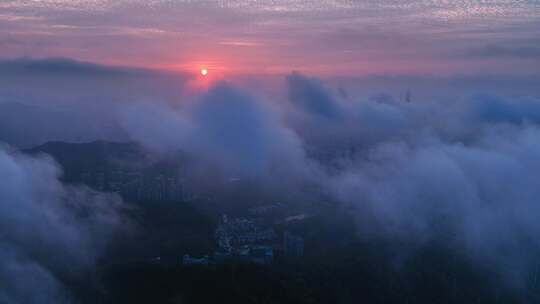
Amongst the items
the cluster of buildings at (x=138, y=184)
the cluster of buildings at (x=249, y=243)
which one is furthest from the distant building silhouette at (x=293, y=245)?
the cluster of buildings at (x=138, y=184)

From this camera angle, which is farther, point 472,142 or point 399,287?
point 472,142

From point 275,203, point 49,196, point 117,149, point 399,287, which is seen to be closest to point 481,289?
point 399,287

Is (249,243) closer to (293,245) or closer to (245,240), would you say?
(245,240)

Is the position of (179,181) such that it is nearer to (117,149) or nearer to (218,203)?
(218,203)

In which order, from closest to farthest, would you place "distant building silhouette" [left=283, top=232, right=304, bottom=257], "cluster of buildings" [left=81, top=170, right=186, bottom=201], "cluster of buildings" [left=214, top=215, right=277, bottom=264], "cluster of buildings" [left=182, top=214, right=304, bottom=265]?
"cluster of buildings" [left=182, top=214, right=304, bottom=265] → "cluster of buildings" [left=214, top=215, right=277, bottom=264] → "distant building silhouette" [left=283, top=232, right=304, bottom=257] → "cluster of buildings" [left=81, top=170, right=186, bottom=201]

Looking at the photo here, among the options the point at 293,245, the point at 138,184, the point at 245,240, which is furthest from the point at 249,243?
the point at 138,184

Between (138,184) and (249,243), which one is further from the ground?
(138,184)

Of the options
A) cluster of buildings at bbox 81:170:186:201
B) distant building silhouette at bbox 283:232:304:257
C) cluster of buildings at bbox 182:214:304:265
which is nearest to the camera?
cluster of buildings at bbox 182:214:304:265

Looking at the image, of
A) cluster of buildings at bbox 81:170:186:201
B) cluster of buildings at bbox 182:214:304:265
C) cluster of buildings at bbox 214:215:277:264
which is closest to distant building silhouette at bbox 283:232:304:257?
cluster of buildings at bbox 182:214:304:265

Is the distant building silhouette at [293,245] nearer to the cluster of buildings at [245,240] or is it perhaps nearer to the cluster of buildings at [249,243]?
the cluster of buildings at [249,243]

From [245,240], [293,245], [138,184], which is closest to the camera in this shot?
[293,245]

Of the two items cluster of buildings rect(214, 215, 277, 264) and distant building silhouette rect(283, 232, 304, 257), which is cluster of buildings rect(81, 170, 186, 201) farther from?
distant building silhouette rect(283, 232, 304, 257)
